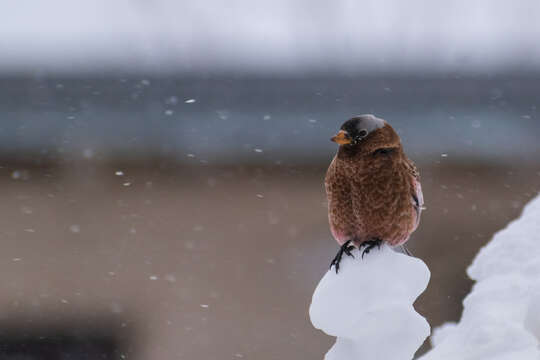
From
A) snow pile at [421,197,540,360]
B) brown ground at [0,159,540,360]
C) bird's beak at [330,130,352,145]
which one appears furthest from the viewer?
brown ground at [0,159,540,360]

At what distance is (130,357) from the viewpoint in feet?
13.9

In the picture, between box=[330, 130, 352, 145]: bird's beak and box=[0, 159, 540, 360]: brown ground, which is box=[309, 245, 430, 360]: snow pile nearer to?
box=[330, 130, 352, 145]: bird's beak

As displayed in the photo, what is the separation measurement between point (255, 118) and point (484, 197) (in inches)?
61.3

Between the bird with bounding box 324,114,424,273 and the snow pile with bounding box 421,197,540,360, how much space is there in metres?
0.33

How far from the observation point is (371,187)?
57.9 inches

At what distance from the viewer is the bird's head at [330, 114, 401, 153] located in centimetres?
140


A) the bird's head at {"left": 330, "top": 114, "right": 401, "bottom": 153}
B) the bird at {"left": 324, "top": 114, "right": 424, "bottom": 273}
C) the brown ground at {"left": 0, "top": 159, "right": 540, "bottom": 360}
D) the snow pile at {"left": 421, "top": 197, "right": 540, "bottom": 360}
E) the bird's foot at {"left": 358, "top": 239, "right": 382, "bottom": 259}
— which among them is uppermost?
the bird's head at {"left": 330, "top": 114, "right": 401, "bottom": 153}

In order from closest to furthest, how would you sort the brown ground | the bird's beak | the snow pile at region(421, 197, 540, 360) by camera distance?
the bird's beak, the snow pile at region(421, 197, 540, 360), the brown ground

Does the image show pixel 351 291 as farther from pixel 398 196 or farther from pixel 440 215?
pixel 440 215

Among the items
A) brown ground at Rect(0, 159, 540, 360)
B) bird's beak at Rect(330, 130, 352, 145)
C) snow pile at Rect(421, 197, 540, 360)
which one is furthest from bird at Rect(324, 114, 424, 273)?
brown ground at Rect(0, 159, 540, 360)

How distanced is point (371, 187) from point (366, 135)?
13 cm

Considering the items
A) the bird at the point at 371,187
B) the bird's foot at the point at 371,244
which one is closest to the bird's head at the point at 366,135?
the bird at the point at 371,187

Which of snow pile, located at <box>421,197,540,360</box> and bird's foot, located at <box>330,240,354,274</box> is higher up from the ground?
bird's foot, located at <box>330,240,354,274</box>

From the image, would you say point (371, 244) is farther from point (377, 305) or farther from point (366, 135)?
point (366, 135)
